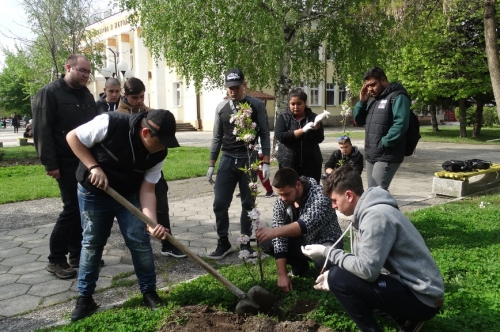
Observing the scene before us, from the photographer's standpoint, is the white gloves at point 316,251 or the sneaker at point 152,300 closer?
the white gloves at point 316,251

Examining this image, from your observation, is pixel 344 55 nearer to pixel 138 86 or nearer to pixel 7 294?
pixel 138 86

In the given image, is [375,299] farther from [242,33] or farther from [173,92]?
[173,92]

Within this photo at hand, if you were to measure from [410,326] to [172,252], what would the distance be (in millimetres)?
2739

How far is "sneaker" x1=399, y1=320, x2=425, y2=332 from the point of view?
108 inches

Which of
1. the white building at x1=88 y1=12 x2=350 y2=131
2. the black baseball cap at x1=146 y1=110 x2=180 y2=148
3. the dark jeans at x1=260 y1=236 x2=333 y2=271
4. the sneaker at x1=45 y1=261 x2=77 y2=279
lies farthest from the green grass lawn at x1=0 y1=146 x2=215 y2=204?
the white building at x1=88 y1=12 x2=350 y2=131

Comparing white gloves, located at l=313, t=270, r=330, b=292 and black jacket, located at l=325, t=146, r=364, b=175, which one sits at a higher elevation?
black jacket, located at l=325, t=146, r=364, b=175

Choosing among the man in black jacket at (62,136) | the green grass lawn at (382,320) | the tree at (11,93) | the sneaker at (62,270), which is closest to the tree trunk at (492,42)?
the green grass lawn at (382,320)

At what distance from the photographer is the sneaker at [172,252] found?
4.72 metres

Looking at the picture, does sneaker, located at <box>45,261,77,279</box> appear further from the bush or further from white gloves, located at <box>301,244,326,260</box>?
the bush

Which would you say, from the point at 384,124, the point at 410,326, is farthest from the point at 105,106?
the point at 410,326

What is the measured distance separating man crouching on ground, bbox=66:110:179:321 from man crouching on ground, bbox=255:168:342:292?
889 millimetres

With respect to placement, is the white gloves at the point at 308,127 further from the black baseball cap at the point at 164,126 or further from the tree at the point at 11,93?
the tree at the point at 11,93

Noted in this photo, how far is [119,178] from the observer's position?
3.20 m

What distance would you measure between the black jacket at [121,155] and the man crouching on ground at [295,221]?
38.1 inches
